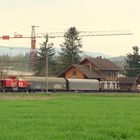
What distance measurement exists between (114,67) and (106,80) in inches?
304

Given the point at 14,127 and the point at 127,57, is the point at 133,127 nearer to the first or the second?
the point at 14,127

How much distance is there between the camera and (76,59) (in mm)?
154750

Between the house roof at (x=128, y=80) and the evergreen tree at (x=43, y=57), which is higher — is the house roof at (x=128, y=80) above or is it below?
below

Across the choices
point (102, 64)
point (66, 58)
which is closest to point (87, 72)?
point (102, 64)

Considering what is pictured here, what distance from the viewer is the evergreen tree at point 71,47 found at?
154 meters

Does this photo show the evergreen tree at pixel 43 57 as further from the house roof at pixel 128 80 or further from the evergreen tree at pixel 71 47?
the house roof at pixel 128 80

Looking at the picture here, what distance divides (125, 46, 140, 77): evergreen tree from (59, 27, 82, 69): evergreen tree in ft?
61.1

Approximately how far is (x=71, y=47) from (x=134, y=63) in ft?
82.9

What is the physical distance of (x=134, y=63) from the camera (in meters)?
140

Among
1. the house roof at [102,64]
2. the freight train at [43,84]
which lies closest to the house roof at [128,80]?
the house roof at [102,64]

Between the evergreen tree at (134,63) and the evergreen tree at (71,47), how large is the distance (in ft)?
61.1

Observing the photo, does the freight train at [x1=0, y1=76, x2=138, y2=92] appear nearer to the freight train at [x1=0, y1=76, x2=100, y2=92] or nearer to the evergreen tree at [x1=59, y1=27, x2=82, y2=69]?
the freight train at [x1=0, y1=76, x2=100, y2=92]

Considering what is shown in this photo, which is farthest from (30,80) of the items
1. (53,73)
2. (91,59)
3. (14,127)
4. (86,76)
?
(14,127)

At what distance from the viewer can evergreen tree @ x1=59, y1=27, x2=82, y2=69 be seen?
154 meters
